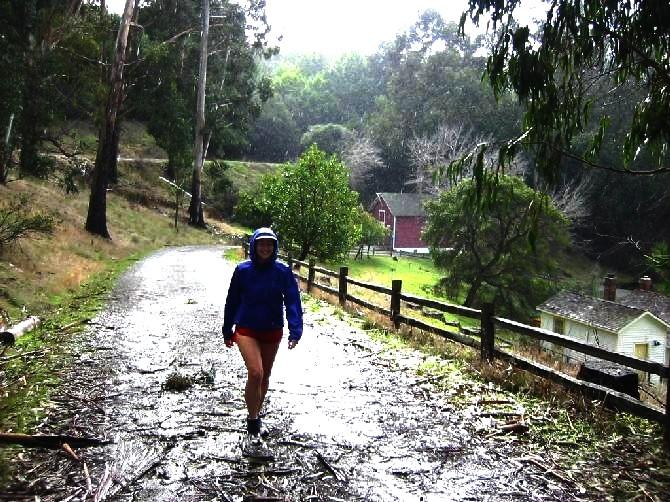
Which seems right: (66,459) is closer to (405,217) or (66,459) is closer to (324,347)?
(324,347)

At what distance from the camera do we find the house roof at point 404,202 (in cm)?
6275

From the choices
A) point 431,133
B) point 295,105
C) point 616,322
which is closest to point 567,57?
point 616,322

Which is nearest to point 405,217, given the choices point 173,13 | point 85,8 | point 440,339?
point 173,13

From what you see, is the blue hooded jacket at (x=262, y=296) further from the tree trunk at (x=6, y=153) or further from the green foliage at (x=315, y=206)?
the tree trunk at (x=6, y=153)

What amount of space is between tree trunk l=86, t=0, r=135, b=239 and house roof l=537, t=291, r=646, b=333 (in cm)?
2243

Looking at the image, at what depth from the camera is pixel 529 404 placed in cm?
698

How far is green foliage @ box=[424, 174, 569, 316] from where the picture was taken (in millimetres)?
34125

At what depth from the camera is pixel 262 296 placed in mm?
5688

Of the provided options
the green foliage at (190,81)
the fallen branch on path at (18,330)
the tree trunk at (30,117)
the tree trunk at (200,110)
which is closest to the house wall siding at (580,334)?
the fallen branch on path at (18,330)

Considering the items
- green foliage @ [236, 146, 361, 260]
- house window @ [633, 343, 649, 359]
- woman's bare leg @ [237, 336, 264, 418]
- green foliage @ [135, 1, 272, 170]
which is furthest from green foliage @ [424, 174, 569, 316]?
woman's bare leg @ [237, 336, 264, 418]

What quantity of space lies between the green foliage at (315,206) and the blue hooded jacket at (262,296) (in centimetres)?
1802

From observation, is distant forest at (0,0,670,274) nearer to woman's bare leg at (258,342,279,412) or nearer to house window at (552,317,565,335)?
woman's bare leg at (258,342,279,412)

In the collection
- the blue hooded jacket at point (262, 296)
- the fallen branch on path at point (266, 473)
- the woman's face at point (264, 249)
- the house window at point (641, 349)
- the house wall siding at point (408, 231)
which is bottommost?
the house window at point (641, 349)

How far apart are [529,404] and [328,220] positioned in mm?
17477
